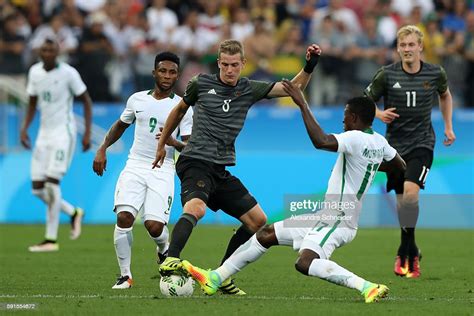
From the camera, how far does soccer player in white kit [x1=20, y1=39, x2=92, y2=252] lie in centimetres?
1658

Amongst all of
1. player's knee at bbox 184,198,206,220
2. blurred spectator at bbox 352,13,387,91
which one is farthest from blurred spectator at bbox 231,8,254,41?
player's knee at bbox 184,198,206,220

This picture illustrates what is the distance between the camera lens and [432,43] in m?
23.3

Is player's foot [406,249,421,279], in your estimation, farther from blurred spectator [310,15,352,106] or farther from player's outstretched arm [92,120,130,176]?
blurred spectator [310,15,352,106]

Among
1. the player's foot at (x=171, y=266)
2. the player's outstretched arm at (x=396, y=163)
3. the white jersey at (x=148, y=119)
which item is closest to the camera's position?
the player's foot at (x=171, y=266)

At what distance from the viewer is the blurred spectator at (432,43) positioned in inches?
910

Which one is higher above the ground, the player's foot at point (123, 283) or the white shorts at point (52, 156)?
the white shorts at point (52, 156)

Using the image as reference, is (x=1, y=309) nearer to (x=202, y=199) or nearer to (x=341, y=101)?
(x=202, y=199)

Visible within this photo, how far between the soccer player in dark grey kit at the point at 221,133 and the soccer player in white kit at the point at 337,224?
531 millimetres

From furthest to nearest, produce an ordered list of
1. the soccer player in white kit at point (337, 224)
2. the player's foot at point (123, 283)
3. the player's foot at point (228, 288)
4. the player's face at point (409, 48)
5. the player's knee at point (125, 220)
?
1. the player's face at point (409, 48)
2. the player's knee at point (125, 220)
3. the player's foot at point (123, 283)
4. the player's foot at point (228, 288)
5. the soccer player in white kit at point (337, 224)

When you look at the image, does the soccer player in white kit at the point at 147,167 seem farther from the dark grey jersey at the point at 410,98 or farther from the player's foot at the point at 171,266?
the dark grey jersey at the point at 410,98

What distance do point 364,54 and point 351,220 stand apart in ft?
44.2

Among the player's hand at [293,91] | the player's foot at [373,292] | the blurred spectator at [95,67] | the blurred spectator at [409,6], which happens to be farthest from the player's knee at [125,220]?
the blurred spectator at [409,6]

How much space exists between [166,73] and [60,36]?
38.9 feet

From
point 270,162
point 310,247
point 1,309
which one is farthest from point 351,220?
point 270,162
